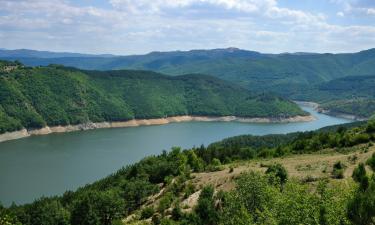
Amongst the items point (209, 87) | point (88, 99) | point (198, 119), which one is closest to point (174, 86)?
point (209, 87)

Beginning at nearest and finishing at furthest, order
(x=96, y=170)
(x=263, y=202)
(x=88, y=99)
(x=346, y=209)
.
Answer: (x=346, y=209) < (x=263, y=202) < (x=96, y=170) < (x=88, y=99)

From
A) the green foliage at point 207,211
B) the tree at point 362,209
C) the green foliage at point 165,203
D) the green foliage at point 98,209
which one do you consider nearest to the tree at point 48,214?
the green foliage at point 98,209

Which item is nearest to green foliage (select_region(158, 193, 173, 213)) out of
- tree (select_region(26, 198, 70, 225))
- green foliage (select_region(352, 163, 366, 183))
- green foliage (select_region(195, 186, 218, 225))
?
green foliage (select_region(195, 186, 218, 225))

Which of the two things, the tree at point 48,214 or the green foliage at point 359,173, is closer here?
the green foliage at point 359,173

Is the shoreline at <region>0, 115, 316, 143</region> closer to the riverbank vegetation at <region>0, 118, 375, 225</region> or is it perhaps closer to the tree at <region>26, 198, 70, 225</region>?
the riverbank vegetation at <region>0, 118, 375, 225</region>

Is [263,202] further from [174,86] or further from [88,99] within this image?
[174,86]

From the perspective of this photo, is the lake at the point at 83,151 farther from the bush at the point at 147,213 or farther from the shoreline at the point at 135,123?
the bush at the point at 147,213
